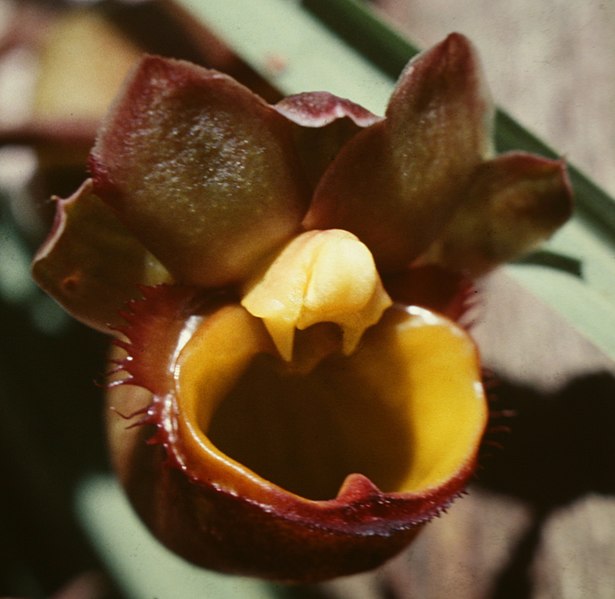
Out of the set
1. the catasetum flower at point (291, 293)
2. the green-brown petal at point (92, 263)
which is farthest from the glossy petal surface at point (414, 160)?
the green-brown petal at point (92, 263)

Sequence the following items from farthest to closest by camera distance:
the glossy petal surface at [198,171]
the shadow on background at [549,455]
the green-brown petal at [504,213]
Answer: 1. the shadow on background at [549,455]
2. the green-brown petal at [504,213]
3. the glossy petal surface at [198,171]

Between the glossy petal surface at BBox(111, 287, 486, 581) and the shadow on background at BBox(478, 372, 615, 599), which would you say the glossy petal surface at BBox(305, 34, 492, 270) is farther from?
the shadow on background at BBox(478, 372, 615, 599)

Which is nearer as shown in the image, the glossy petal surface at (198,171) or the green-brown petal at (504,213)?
the glossy petal surface at (198,171)

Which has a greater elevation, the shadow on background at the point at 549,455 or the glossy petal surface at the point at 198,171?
the glossy petal surface at the point at 198,171

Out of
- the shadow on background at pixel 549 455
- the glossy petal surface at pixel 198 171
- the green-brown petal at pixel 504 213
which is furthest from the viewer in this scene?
the shadow on background at pixel 549 455

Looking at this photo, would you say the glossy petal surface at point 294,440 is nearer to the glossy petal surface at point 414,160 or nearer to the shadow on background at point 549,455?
the glossy petal surface at point 414,160

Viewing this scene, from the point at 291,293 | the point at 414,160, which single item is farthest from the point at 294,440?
the point at 414,160

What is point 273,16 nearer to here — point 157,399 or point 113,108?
point 113,108

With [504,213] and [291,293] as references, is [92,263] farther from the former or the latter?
[504,213]
